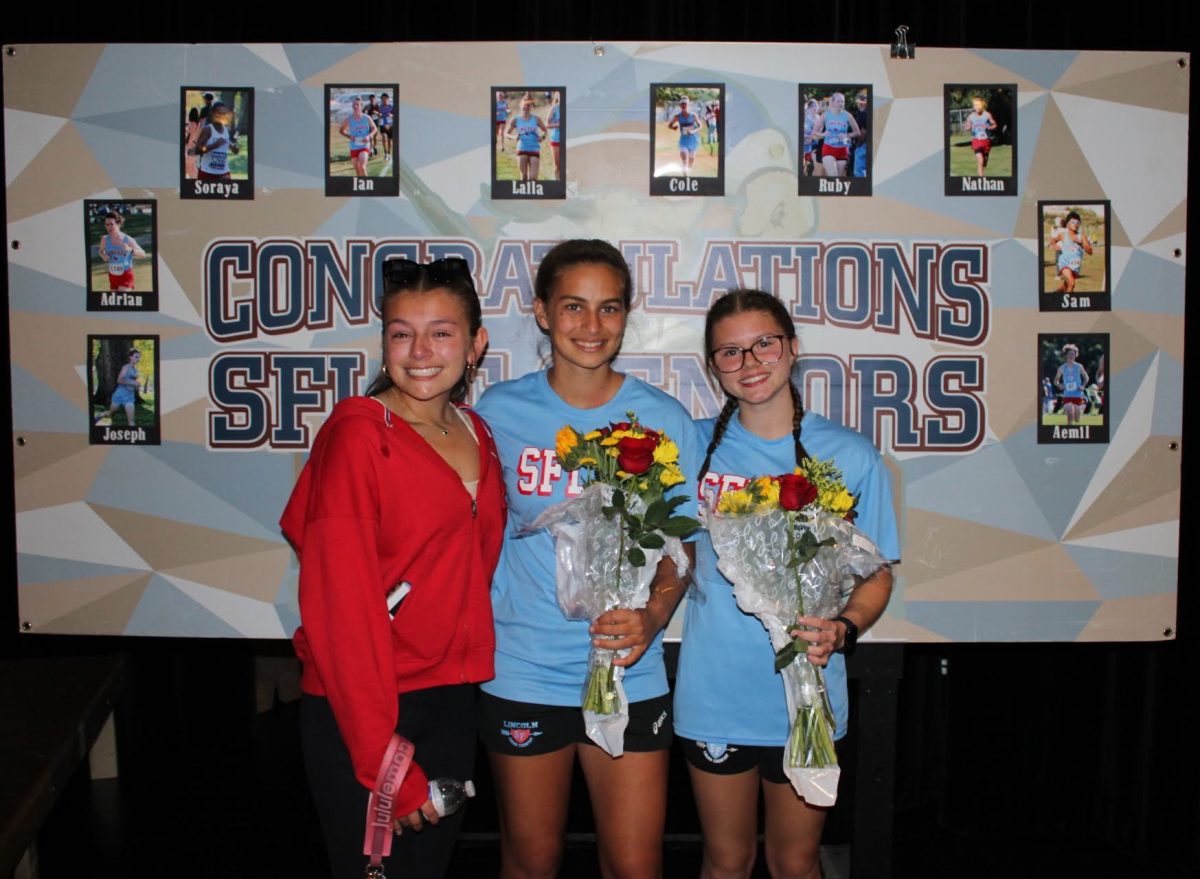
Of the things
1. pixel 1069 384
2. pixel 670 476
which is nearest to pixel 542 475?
pixel 670 476

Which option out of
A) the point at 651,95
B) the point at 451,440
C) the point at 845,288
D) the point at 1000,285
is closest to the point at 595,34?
the point at 651,95

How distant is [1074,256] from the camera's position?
2828 mm

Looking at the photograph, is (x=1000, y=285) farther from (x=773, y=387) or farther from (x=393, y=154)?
(x=393, y=154)

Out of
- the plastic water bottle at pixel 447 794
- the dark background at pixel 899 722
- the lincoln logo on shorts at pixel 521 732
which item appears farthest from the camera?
the dark background at pixel 899 722

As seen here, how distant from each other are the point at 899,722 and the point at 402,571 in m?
2.35

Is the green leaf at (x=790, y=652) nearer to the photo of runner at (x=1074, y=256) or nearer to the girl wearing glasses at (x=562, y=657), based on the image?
the girl wearing glasses at (x=562, y=657)

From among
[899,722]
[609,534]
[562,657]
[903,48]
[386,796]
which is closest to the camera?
[386,796]

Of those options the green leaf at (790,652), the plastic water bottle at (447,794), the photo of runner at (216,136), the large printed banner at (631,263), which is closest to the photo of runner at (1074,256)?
the large printed banner at (631,263)

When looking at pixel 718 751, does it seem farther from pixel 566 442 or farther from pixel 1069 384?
pixel 1069 384

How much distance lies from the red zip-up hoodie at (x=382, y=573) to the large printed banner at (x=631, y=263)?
105 centimetres

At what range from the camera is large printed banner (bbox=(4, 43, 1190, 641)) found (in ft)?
9.18

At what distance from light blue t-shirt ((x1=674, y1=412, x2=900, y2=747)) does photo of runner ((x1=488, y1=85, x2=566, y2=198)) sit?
1.06 m

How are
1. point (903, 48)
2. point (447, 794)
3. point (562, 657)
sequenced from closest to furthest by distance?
point (447, 794) < point (562, 657) < point (903, 48)

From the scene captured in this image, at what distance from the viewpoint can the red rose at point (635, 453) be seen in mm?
1939
